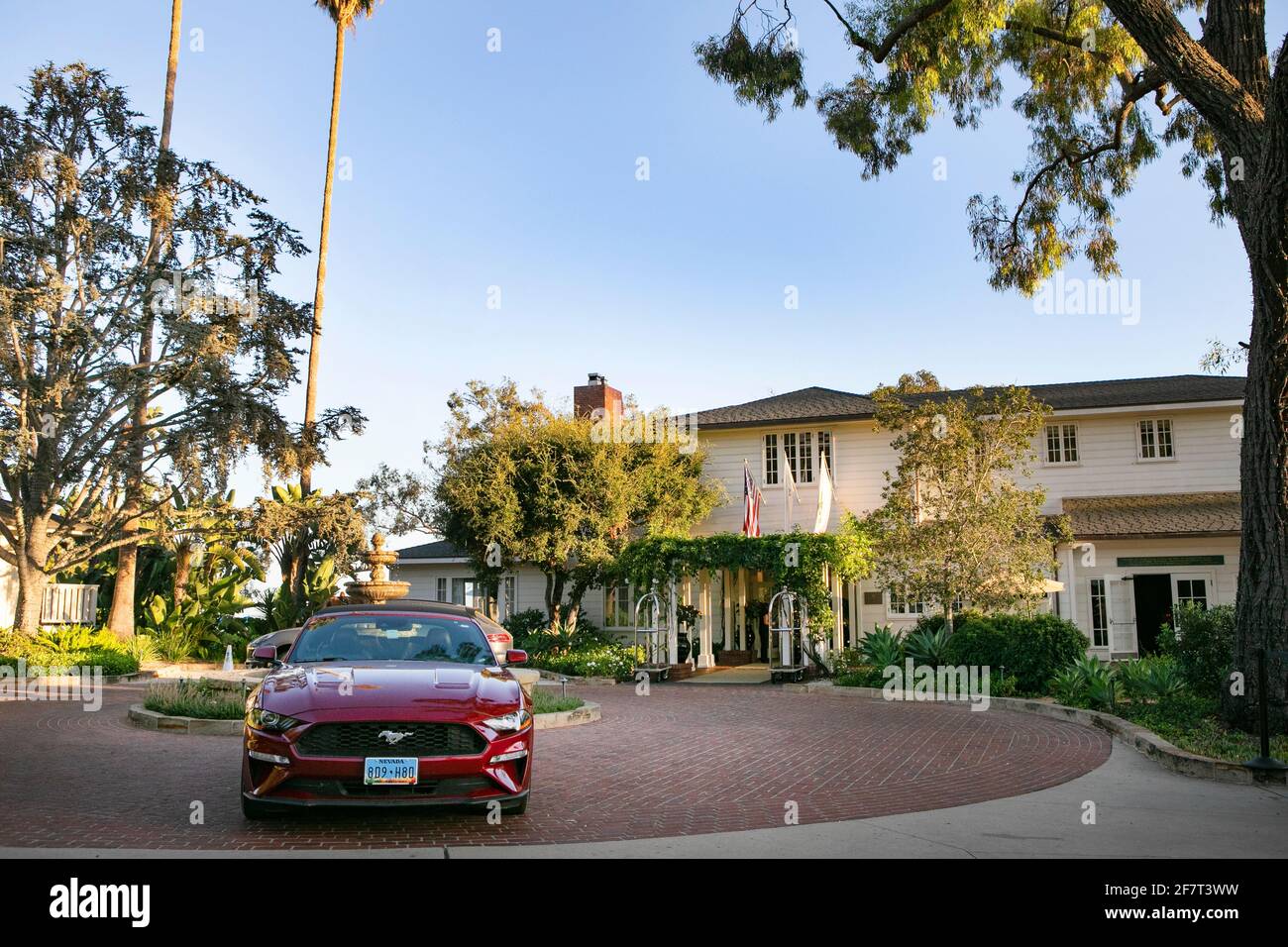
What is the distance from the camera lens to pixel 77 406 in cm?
2088

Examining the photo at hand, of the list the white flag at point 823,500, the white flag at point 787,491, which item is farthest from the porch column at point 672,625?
the white flag at point 823,500

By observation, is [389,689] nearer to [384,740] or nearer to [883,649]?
[384,740]

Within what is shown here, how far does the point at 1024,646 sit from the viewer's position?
1655 centimetres

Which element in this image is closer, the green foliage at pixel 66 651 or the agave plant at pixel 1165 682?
the agave plant at pixel 1165 682

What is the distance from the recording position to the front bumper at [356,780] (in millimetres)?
6188

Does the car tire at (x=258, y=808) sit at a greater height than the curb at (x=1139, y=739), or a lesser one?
greater

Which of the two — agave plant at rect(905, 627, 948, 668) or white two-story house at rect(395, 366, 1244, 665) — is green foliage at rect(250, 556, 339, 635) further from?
agave plant at rect(905, 627, 948, 668)

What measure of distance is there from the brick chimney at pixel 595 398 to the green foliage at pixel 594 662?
7712 millimetres

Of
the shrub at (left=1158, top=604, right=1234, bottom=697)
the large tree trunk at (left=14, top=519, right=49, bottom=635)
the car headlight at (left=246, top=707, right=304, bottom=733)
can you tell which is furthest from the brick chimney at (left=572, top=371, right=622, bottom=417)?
the car headlight at (left=246, top=707, right=304, bottom=733)

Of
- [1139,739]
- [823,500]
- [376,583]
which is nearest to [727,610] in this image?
[823,500]

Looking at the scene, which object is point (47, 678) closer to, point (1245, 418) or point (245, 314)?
point (245, 314)

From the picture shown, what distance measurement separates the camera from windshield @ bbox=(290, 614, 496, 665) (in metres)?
7.73

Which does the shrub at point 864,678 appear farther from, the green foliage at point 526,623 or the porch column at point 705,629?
the green foliage at point 526,623
